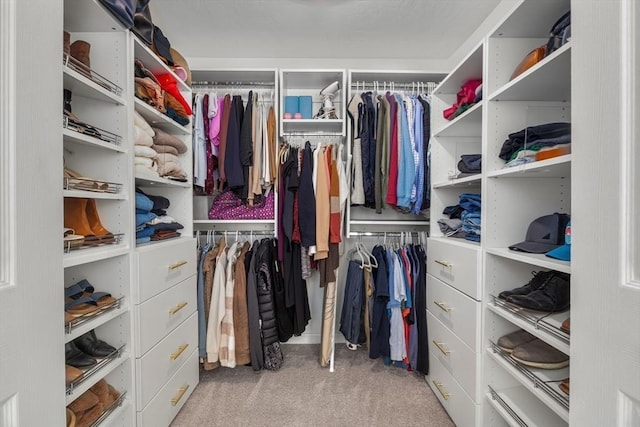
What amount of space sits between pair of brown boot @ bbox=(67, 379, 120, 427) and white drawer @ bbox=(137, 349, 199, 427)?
19cm

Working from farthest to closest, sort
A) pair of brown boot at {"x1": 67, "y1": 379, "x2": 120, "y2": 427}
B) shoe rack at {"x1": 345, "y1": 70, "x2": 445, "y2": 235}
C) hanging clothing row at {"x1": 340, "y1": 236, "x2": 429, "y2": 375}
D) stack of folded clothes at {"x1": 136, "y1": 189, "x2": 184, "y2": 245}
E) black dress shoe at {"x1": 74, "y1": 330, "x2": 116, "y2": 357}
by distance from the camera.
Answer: shoe rack at {"x1": 345, "y1": 70, "x2": 445, "y2": 235}
hanging clothing row at {"x1": 340, "y1": 236, "x2": 429, "y2": 375}
stack of folded clothes at {"x1": 136, "y1": 189, "x2": 184, "y2": 245}
black dress shoe at {"x1": 74, "y1": 330, "x2": 116, "y2": 357}
pair of brown boot at {"x1": 67, "y1": 379, "x2": 120, "y2": 427}

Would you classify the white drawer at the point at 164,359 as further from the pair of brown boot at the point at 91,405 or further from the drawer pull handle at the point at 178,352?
the pair of brown boot at the point at 91,405

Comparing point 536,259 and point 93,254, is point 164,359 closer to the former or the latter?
point 93,254

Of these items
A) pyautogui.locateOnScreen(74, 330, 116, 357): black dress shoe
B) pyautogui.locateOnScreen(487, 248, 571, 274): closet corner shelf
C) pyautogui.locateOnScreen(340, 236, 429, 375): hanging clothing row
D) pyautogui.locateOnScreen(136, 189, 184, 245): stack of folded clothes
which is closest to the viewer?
pyautogui.locateOnScreen(487, 248, 571, 274): closet corner shelf

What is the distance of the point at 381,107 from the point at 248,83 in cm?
104

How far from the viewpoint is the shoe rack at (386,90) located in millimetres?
2119

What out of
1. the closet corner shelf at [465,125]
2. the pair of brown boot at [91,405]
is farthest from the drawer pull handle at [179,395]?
the closet corner shelf at [465,125]

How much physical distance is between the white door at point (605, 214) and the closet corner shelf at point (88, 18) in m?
1.52

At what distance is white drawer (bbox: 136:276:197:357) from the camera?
51.4 inches

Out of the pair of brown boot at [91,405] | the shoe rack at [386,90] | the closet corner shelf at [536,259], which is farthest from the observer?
the shoe rack at [386,90]

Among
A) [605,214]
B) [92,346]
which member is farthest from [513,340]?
[92,346]

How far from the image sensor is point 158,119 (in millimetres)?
1594

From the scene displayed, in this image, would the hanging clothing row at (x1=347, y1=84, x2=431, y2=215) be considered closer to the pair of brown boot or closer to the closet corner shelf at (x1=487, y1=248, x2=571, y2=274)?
the closet corner shelf at (x1=487, y1=248, x2=571, y2=274)

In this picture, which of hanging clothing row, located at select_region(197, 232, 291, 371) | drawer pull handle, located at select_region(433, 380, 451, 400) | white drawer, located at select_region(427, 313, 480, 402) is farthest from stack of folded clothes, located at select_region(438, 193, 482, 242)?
hanging clothing row, located at select_region(197, 232, 291, 371)
